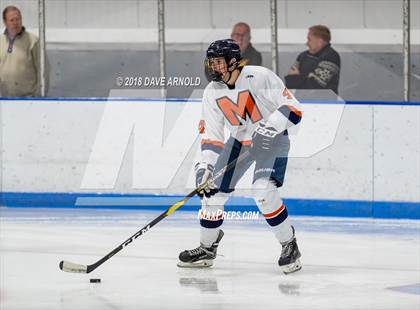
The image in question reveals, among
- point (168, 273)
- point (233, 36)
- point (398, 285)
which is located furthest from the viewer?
point (233, 36)

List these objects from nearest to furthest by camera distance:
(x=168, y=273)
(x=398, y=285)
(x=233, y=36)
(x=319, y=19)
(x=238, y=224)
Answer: (x=398, y=285), (x=168, y=273), (x=238, y=224), (x=233, y=36), (x=319, y=19)

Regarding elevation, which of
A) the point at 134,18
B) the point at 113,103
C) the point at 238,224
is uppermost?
the point at 134,18

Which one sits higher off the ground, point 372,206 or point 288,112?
point 288,112

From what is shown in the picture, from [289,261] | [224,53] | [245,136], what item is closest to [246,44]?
[245,136]

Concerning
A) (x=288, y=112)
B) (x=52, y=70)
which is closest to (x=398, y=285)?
(x=288, y=112)

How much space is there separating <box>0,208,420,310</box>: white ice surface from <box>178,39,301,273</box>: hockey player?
0.21 meters

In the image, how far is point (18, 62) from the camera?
905cm

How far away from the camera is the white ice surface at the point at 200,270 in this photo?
5.08 meters

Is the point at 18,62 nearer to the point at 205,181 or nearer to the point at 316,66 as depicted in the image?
the point at 316,66

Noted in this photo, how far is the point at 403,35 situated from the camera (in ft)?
27.2

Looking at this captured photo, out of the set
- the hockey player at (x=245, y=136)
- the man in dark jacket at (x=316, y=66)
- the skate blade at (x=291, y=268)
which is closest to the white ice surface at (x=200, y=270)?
the skate blade at (x=291, y=268)

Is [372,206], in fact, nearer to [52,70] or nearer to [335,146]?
[335,146]

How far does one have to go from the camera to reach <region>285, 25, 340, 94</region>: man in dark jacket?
8.46 metres

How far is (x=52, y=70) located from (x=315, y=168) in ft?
7.33
